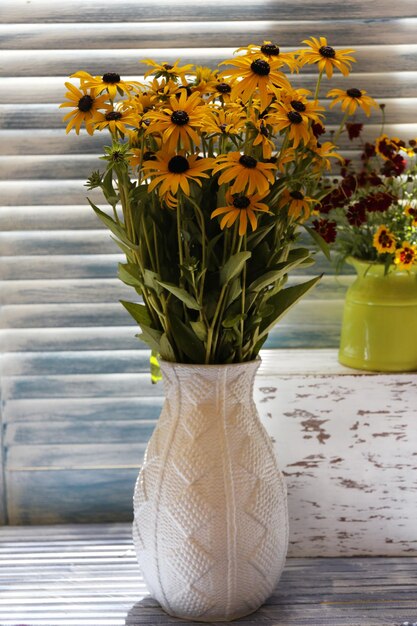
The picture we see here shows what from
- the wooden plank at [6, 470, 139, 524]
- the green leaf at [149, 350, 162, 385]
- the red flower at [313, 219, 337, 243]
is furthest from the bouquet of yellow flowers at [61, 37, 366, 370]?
the wooden plank at [6, 470, 139, 524]

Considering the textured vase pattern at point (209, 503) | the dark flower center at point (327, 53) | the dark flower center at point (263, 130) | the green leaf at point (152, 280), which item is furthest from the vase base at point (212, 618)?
the dark flower center at point (327, 53)

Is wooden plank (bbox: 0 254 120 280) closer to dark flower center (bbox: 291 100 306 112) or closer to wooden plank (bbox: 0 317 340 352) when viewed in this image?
wooden plank (bbox: 0 317 340 352)

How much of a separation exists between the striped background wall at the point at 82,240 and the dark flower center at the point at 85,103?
0.42 m

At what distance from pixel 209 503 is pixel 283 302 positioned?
0.31 meters

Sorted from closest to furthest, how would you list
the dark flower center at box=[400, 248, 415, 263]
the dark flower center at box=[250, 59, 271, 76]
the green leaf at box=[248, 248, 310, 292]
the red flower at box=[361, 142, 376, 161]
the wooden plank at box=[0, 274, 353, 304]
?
1. the dark flower center at box=[250, 59, 271, 76]
2. the green leaf at box=[248, 248, 310, 292]
3. the dark flower center at box=[400, 248, 415, 263]
4. the red flower at box=[361, 142, 376, 161]
5. the wooden plank at box=[0, 274, 353, 304]

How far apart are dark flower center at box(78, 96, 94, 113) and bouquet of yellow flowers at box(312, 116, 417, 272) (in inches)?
16.5

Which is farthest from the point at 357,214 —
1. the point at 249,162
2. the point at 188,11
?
the point at 188,11

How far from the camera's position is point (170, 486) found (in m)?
1.21

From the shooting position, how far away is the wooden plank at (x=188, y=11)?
4.93 ft

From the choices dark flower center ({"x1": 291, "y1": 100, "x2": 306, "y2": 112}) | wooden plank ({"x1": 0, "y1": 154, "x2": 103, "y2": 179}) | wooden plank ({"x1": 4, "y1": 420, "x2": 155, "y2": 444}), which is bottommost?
wooden plank ({"x1": 4, "y1": 420, "x2": 155, "y2": 444})

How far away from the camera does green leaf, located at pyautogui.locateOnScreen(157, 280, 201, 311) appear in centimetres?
111

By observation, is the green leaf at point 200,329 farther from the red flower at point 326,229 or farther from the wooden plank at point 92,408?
the wooden plank at point 92,408

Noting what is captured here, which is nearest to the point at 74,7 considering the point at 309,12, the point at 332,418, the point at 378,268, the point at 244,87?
the point at 309,12

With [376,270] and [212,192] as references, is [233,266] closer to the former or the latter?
[212,192]
